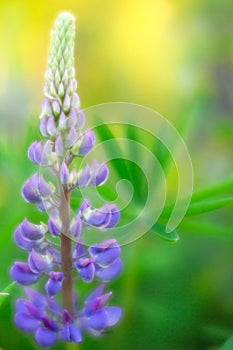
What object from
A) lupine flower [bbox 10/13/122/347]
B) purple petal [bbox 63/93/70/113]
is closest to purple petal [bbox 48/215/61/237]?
lupine flower [bbox 10/13/122/347]

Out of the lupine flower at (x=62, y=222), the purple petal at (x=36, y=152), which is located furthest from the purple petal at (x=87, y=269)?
the purple petal at (x=36, y=152)

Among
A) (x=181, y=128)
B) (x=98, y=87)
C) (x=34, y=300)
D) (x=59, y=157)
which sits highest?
(x=98, y=87)

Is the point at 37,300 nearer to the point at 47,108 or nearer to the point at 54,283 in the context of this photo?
the point at 54,283

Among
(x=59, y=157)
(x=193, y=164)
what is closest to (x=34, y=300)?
(x=59, y=157)

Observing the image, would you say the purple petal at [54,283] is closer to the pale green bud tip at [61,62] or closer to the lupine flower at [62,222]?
the lupine flower at [62,222]

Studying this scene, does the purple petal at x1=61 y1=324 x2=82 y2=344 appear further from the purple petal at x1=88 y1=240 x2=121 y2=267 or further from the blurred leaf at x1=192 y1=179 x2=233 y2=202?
the blurred leaf at x1=192 y1=179 x2=233 y2=202

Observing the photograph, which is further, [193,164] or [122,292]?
[193,164]

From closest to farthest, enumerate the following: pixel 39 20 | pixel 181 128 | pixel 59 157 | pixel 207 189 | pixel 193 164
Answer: pixel 59 157
pixel 207 189
pixel 181 128
pixel 193 164
pixel 39 20

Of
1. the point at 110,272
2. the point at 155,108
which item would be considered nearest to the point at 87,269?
the point at 110,272

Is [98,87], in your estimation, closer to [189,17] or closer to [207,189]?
[189,17]
